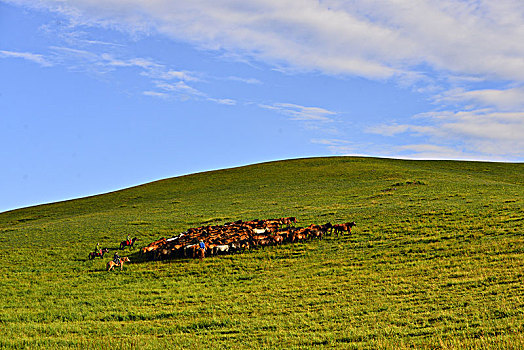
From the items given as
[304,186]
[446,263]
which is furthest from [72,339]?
[304,186]

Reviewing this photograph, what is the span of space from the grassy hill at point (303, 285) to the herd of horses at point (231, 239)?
3.38 ft

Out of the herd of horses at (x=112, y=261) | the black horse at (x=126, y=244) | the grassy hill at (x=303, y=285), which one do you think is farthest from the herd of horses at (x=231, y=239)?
the black horse at (x=126, y=244)

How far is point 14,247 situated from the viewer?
106 feet

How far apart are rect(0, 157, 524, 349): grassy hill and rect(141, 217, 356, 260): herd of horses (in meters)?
1.03

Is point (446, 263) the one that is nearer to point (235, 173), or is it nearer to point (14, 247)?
point (14, 247)

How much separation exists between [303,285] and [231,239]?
29.0 ft

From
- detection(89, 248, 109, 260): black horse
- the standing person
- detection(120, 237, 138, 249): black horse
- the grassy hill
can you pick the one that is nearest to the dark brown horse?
the grassy hill

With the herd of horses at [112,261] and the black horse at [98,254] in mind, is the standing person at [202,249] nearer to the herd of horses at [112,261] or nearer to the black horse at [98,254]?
the herd of horses at [112,261]

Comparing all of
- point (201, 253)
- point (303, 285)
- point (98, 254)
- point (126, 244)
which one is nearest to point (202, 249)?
point (201, 253)

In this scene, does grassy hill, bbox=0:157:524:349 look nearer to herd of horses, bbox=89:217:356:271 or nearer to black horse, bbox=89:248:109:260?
black horse, bbox=89:248:109:260

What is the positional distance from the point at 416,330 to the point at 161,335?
7131 millimetres

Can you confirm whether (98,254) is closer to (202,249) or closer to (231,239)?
(202,249)

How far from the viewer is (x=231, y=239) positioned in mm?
25906

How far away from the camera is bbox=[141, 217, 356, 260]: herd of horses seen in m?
25.0
